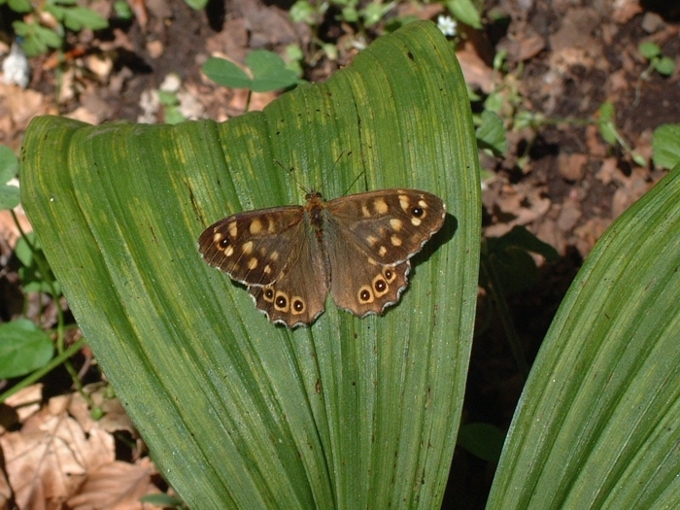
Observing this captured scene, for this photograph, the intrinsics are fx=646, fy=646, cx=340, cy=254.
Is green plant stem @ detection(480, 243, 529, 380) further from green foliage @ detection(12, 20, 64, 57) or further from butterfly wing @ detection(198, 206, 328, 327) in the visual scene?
green foliage @ detection(12, 20, 64, 57)

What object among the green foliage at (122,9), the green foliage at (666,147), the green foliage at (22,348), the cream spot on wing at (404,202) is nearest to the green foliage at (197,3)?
the green foliage at (122,9)

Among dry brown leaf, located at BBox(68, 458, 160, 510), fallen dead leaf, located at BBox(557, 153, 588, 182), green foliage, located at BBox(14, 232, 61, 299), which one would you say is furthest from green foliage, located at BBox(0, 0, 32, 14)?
fallen dead leaf, located at BBox(557, 153, 588, 182)

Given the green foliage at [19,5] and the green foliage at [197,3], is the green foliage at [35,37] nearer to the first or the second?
the green foliage at [19,5]

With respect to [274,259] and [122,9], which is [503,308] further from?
[122,9]

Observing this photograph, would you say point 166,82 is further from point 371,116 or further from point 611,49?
point 611,49

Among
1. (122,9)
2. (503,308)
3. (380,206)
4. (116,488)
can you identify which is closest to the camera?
(380,206)

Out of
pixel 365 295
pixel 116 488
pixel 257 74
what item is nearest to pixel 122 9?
pixel 257 74

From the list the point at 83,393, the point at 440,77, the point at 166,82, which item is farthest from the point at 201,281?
the point at 166,82
